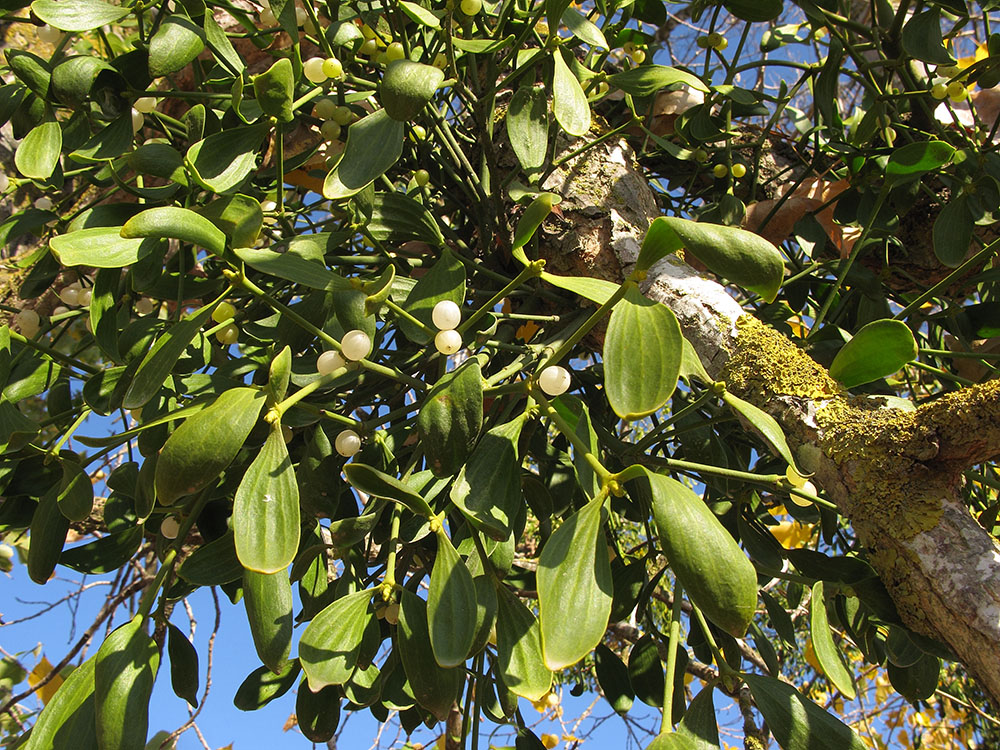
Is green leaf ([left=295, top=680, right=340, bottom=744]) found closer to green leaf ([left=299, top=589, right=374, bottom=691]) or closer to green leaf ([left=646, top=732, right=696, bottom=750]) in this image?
green leaf ([left=299, top=589, right=374, bottom=691])

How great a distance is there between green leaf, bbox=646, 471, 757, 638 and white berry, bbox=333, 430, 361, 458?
10.4 inches

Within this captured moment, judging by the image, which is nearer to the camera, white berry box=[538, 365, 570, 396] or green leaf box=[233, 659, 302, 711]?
white berry box=[538, 365, 570, 396]

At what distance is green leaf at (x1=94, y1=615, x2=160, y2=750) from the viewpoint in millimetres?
437

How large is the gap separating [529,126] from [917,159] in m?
0.40

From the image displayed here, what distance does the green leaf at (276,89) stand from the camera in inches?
19.3

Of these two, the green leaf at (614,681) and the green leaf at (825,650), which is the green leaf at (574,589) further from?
the green leaf at (614,681)

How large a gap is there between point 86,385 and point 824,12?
0.82 meters

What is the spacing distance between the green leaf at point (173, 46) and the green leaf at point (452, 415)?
0.32 meters

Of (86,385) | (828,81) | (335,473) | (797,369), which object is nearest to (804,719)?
(797,369)

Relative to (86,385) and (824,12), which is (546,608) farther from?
(824,12)

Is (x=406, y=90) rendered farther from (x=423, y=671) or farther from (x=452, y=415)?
(x=423, y=671)

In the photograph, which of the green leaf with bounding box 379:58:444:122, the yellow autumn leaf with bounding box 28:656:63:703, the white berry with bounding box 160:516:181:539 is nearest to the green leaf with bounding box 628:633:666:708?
the white berry with bounding box 160:516:181:539

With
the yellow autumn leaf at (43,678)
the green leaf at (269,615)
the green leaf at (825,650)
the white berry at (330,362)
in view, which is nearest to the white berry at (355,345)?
the white berry at (330,362)

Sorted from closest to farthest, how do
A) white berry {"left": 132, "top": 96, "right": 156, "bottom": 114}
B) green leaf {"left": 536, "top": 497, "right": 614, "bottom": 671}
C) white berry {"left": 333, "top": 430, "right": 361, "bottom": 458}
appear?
green leaf {"left": 536, "top": 497, "right": 614, "bottom": 671}, white berry {"left": 333, "top": 430, "right": 361, "bottom": 458}, white berry {"left": 132, "top": 96, "right": 156, "bottom": 114}
